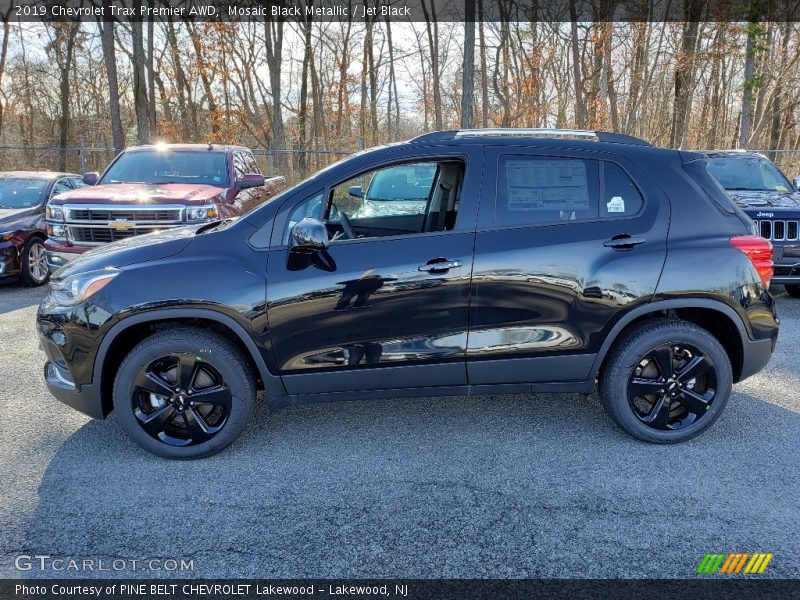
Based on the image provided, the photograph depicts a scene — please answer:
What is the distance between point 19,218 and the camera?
8.64 meters

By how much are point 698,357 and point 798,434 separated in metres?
0.96

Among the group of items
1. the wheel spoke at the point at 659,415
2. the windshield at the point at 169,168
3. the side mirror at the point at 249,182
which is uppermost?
the windshield at the point at 169,168

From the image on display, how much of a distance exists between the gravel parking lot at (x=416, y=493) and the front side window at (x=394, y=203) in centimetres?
136

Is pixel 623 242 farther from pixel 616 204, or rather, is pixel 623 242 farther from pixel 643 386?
pixel 643 386

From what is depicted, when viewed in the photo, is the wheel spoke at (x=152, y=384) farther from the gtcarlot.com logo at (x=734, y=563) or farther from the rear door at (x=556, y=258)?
the gtcarlot.com logo at (x=734, y=563)

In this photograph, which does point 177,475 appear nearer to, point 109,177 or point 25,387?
point 25,387

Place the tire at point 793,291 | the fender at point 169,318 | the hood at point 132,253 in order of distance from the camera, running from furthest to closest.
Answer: the tire at point 793,291 → the hood at point 132,253 → the fender at point 169,318

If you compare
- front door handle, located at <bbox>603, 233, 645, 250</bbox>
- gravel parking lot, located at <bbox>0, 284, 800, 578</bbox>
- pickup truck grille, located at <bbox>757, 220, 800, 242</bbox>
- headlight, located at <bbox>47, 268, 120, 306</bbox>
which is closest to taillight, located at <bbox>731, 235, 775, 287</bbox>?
front door handle, located at <bbox>603, 233, 645, 250</bbox>

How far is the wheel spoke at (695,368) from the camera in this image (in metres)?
3.62

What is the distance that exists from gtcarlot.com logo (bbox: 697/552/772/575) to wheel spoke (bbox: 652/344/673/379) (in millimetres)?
1207

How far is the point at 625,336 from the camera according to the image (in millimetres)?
3631

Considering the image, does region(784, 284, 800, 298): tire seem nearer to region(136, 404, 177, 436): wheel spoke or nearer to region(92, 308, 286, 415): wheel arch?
region(92, 308, 286, 415): wheel arch

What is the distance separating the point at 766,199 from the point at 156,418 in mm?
7664

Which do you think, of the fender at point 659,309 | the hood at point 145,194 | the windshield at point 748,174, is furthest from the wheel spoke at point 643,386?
the windshield at point 748,174
